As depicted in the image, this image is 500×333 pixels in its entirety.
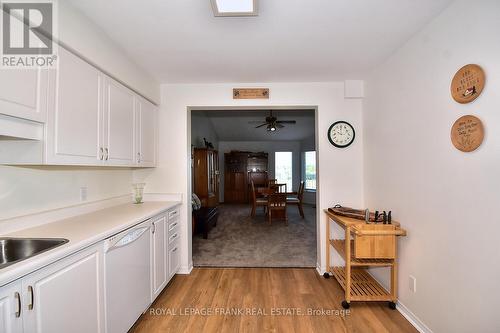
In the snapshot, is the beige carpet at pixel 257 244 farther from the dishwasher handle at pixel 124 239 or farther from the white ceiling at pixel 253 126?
the white ceiling at pixel 253 126

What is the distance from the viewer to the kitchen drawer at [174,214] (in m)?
2.40

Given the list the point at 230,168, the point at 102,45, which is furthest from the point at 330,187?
the point at 230,168

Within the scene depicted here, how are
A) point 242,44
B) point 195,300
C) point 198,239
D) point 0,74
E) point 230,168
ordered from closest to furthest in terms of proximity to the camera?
point 0,74 < point 242,44 < point 195,300 < point 198,239 < point 230,168

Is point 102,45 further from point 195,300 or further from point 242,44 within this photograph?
point 195,300

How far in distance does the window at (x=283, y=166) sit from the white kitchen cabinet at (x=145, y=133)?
19.4 ft

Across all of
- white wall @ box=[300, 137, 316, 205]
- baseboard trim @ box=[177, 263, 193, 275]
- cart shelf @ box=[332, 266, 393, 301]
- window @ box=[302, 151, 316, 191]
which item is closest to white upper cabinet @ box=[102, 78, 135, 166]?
baseboard trim @ box=[177, 263, 193, 275]

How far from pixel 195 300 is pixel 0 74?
7.22 ft

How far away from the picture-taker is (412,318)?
1807 millimetres

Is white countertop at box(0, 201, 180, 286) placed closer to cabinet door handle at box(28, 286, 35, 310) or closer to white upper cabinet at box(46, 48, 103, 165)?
cabinet door handle at box(28, 286, 35, 310)

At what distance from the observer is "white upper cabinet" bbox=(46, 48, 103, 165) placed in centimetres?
133

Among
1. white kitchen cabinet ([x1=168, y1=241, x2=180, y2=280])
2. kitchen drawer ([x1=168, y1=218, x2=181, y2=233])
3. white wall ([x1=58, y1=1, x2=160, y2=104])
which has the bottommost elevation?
white kitchen cabinet ([x1=168, y1=241, x2=180, y2=280])

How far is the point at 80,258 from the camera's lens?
1215 millimetres

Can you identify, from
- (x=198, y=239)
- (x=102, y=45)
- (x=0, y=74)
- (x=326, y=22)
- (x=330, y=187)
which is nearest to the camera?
(x=0, y=74)

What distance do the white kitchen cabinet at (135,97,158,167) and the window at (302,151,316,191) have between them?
5830mm
